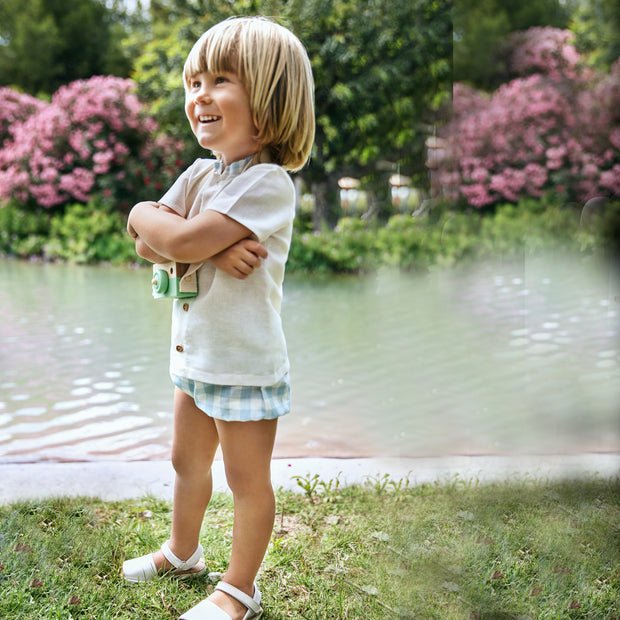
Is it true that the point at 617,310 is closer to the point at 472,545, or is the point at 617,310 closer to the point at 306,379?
the point at 306,379

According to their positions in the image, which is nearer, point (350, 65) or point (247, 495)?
point (247, 495)

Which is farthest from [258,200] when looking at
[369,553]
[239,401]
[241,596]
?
[369,553]

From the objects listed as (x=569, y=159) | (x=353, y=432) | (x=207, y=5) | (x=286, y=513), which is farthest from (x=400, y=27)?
(x=286, y=513)

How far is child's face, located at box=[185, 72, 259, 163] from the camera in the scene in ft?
4.01

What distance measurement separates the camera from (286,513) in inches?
69.7

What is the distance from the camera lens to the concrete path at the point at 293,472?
1815 mm

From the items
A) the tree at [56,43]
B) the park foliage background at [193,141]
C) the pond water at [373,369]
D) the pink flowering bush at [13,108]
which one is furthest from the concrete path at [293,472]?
the tree at [56,43]

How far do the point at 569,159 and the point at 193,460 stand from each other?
194cm

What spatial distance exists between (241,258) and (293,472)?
923 millimetres

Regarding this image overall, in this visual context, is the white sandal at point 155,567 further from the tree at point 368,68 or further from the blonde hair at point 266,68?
the tree at point 368,68

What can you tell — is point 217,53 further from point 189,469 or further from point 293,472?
point 293,472

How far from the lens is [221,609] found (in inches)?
49.6

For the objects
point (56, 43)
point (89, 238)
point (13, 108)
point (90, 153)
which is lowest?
point (89, 238)

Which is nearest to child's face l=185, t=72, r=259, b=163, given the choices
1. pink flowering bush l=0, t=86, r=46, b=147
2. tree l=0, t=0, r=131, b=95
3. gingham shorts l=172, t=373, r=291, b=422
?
gingham shorts l=172, t=373, r=291, b=422
